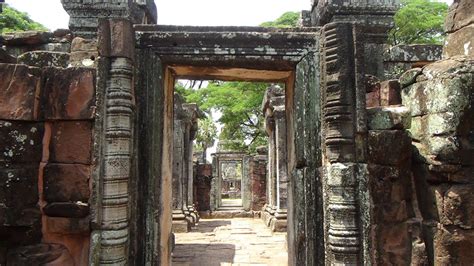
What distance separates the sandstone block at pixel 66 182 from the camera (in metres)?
2.85

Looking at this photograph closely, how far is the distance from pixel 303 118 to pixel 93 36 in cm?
309

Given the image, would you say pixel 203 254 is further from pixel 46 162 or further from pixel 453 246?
pixel 453 246

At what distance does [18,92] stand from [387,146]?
2.95 meters

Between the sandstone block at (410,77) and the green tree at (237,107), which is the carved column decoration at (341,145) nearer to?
the sandstone block at (410,77)

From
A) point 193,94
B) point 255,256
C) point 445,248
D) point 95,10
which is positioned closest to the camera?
point 445,248

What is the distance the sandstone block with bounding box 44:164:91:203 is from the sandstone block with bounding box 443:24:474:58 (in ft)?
11.5

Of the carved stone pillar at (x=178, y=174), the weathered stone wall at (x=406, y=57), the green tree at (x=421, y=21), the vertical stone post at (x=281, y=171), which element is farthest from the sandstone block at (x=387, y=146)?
the green tree at (x=421, y=21)

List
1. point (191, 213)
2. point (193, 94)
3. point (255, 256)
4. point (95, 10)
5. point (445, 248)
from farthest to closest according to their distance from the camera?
1. point (193, 94)
2. point (191, 213)
3. point (255, 256)
4. point (95, 10)
5. point (445, 248)

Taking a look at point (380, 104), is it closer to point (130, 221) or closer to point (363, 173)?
point (363, 173)

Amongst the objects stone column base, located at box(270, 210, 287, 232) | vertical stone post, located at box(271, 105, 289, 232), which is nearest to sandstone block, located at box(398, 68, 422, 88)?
vertical stone post, located at box(271, 105, 289, 232)

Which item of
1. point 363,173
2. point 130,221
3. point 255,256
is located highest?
point 363,173

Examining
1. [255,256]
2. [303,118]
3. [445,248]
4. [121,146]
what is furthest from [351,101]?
[255,256]

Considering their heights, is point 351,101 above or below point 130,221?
above

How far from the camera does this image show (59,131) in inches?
113
